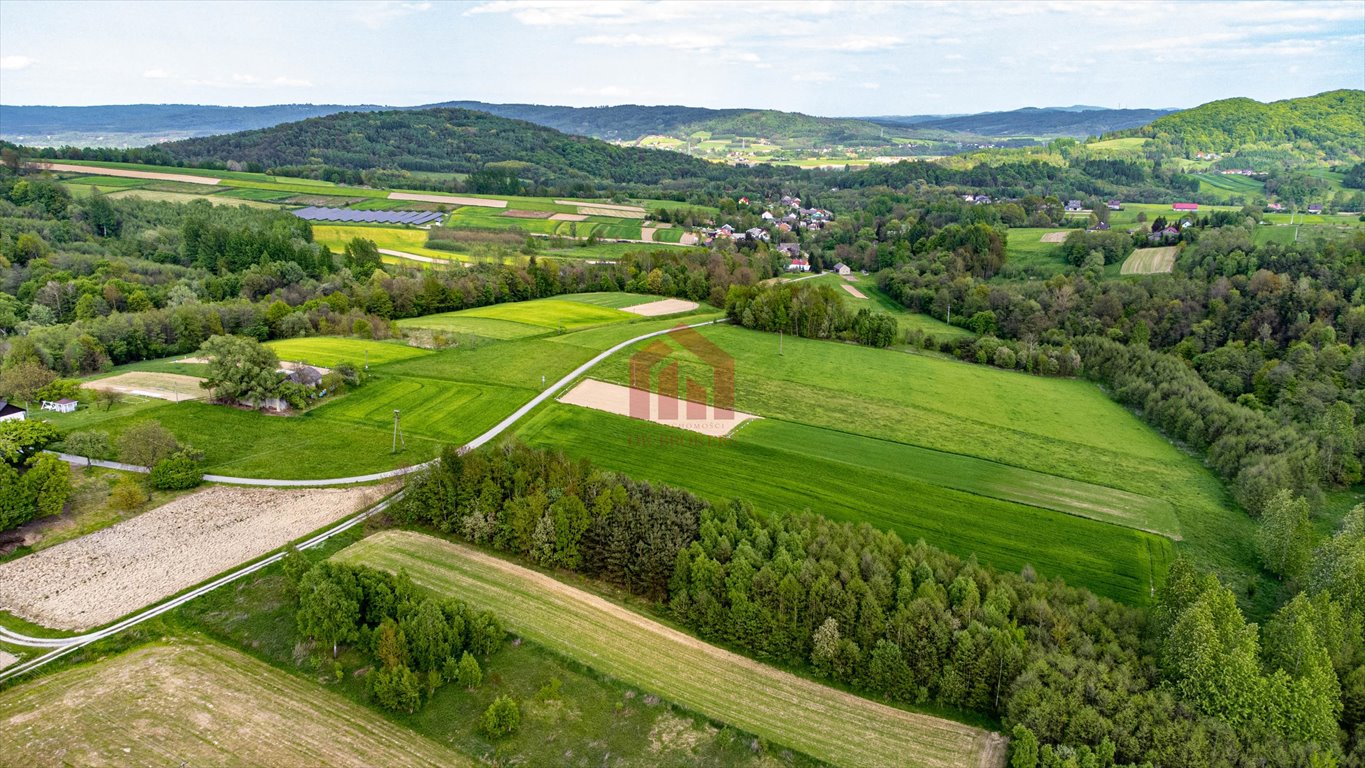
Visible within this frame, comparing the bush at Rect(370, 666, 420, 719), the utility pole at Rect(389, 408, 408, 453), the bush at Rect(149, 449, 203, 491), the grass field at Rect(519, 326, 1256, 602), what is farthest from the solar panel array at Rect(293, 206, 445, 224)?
the bush at Rect(370, 666, 420, 719)

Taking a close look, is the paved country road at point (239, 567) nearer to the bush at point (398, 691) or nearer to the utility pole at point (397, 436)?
the utility pole at point (397, 436)

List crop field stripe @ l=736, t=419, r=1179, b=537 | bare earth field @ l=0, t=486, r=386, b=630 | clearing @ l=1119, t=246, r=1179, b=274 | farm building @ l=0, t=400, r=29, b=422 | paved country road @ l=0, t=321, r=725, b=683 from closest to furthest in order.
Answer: paved country road @ l=0, t=321, r=725, b=683 < bare earth field @ l=0, t=486, r=386, b=630 < crop field stripe @ l=736, t=419, r=1179, b=537 < farm building @ l=0, t=400, r=29, b=422 < clearing @ l=1119, t=246, r=1179, b=274

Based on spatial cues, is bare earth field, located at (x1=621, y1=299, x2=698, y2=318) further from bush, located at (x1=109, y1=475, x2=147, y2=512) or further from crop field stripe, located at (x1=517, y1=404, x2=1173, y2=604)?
bush, located at (x1=109, y1=475, x2=147, y2=512)

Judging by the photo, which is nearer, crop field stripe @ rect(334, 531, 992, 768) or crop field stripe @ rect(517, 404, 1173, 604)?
crop field stripe @ rect(334, 531, 992, 768)

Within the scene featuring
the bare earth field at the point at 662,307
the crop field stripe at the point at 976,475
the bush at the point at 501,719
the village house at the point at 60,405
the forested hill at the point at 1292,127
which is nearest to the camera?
the bush at the point at 501,719

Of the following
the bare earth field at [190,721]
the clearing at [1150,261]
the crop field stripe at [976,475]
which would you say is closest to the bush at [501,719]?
the bare earth field at [190,721]

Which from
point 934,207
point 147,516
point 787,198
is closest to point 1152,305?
point 934,207
